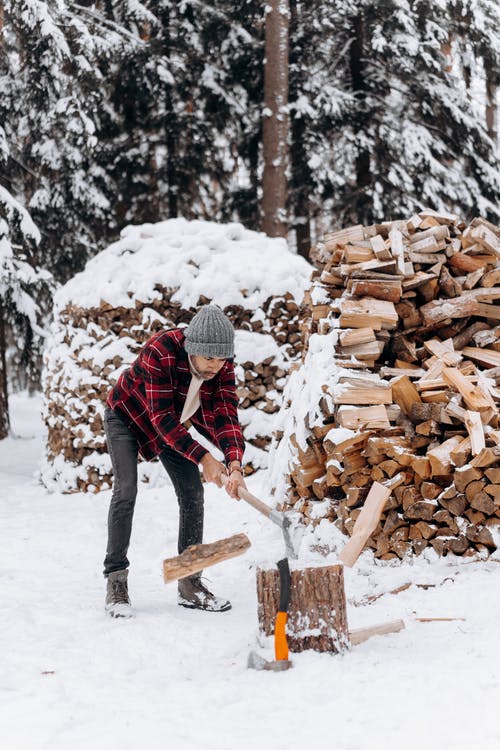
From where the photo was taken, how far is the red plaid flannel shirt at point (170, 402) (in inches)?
139

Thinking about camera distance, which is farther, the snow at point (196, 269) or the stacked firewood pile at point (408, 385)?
the snow at point (196, 269)

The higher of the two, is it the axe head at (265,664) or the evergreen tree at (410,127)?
the evergreen tree at (410,127)

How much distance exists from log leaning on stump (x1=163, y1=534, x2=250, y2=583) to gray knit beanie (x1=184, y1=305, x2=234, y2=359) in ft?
3.09

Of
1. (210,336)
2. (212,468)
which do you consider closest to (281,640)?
(212,468)

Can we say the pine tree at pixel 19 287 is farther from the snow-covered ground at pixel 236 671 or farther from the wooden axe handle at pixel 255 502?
the wooden axe handle at pixel 255 502

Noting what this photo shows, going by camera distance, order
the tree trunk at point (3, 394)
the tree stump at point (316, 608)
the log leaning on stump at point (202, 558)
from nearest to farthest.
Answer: the tree stump at point (316, 608) → the log leaning on stump at point (202, 558) → the tree trunk at point (3, 394)

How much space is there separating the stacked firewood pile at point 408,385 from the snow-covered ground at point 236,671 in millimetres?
314

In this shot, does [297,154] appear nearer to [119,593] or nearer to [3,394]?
[3,394]

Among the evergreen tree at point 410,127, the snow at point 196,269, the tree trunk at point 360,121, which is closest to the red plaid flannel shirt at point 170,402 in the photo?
the snow at point 196,269

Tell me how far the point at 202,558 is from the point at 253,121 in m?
10.2

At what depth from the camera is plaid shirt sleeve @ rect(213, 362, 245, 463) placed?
12.2 ft

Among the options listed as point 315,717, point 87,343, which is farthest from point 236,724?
point 87,343

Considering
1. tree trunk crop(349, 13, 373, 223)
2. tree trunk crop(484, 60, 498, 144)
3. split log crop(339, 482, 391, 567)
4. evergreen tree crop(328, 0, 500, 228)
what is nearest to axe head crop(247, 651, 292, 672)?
split log crop(339, 482, 391, 567)

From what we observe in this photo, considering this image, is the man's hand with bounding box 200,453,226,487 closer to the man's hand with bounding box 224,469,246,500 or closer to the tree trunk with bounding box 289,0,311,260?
the man's hand with bounding box 224,469,246,500
